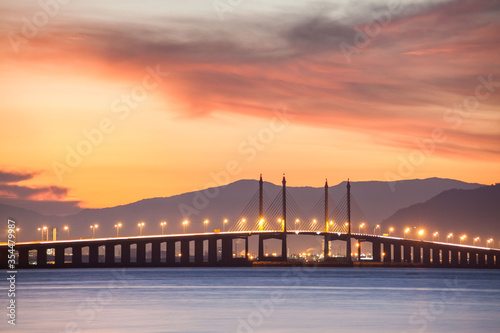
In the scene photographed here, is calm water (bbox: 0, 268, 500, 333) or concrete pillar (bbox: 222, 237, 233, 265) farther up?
concrete pillar (bbox: 222, 237, 233, 265)

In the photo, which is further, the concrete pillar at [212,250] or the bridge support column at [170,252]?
the bridge support column at [170,252]

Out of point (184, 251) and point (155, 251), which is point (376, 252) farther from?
point (155, 251)

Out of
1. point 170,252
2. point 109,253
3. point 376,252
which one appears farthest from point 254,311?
point 376,252

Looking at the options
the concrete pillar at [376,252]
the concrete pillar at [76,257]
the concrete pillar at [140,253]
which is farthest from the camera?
the concrete pillar at [376,252]

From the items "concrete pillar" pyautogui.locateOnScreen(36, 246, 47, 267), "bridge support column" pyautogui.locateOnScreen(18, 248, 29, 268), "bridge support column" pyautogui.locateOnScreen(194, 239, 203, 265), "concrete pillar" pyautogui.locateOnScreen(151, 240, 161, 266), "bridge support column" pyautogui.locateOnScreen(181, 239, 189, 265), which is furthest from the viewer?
"bridge support column" pyautogui.locateOnScreen(181, 239, 189, 265)

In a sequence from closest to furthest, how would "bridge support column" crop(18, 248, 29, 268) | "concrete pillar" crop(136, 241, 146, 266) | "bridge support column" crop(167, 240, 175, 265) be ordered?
"bridge support column" crop(18, 248, 29, 268) → "concrete pillar" crop(136, 241, 146, 266) → "bridge support column" crop(167, 240, 175, 265)

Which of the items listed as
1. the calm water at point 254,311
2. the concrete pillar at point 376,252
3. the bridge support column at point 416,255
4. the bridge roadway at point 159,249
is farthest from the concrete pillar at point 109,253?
the calm water at point 254,311

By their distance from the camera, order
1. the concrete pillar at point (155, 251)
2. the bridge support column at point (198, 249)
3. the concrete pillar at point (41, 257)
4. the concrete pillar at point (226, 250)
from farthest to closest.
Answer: the concrete pillar at point (226, 250) → the concrete pillar at point (155, 251) → the bridge support column at point (198, 249) → the concrete pillar at point (41, 257)

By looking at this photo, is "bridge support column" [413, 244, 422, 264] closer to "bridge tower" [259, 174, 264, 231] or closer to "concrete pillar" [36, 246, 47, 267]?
"bridge tower" [259, 174, 264, 231]

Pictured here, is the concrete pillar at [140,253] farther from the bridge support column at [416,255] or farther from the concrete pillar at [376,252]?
the bridge support column at [416,255]

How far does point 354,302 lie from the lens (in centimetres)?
6594

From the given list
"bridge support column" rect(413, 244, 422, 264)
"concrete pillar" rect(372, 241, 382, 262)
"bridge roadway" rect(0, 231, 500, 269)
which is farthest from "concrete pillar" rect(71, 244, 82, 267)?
"bridge support column" rect(413, 244, 422, 264)

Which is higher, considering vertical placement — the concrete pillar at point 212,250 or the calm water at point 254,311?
the concrete pillar at point 212,250

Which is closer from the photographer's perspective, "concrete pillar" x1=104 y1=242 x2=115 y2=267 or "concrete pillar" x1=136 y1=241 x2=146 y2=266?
"concrete pillar" x1=104 y1=242 x2=115 y2=267
